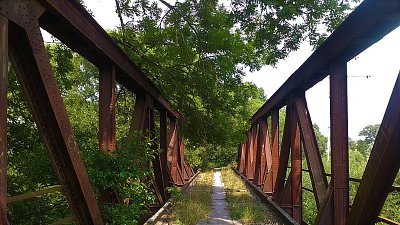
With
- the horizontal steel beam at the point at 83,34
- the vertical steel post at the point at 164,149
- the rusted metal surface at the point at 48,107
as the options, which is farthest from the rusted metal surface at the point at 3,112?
the vertical steel post at the point at 164,149

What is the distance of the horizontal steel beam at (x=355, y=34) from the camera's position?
158 inches

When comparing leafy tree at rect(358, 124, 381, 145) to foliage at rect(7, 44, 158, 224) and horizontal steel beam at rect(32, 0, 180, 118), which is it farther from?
horizontal steel beam at rect(32, 0, 180, 118)

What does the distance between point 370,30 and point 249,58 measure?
9105mm

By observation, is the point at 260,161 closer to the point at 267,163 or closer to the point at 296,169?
the point at 267,163

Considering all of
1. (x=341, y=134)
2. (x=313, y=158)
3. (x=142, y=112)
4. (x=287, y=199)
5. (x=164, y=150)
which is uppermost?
(x=142, y=112)

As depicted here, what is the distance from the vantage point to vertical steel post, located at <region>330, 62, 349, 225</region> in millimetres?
5566

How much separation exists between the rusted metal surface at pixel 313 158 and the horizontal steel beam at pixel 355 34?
29.8 inches

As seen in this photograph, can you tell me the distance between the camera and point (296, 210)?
29.8ft

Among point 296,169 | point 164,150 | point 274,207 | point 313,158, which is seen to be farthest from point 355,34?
point 164,150

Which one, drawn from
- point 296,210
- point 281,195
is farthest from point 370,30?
point 281,195

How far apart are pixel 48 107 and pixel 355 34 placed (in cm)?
334

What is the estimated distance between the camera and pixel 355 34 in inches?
186

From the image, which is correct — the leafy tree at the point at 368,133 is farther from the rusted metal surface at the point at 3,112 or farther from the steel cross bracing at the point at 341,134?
the rusted metal surface at the point at 3,112

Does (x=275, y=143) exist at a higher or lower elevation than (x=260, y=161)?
higher
